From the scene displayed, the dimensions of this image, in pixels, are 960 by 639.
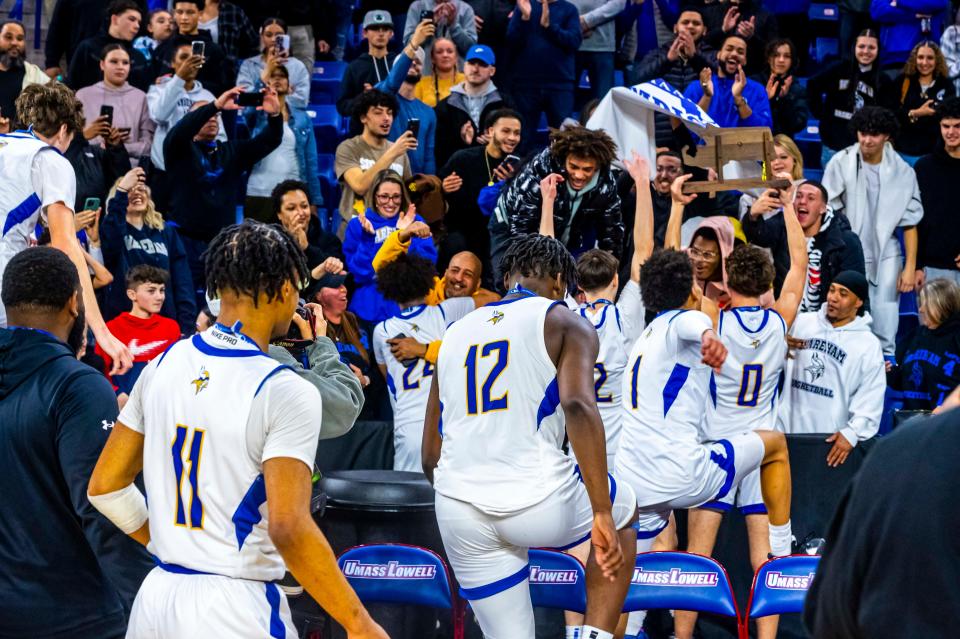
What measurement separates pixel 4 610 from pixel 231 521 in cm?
104

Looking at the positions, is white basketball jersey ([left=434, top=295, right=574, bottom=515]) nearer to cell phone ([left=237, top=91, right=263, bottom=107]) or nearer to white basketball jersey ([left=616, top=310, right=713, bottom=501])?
white basketball jersey ([left=616, top=310, right=713, bottom=501])

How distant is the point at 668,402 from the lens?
616 cm

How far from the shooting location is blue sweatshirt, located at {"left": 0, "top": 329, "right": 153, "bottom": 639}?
12.6 ft

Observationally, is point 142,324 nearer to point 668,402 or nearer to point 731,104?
point 668,402

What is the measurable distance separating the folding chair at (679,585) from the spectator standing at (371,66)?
20.9 feet

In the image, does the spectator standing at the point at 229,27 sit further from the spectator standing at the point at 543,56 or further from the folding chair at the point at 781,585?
the folding chair at the point at 781,585

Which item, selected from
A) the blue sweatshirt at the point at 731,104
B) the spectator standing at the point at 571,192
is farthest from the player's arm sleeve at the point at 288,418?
the blue sweatshirt at the point at 731,104

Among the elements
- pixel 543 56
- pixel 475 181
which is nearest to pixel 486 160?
pixel 475 181

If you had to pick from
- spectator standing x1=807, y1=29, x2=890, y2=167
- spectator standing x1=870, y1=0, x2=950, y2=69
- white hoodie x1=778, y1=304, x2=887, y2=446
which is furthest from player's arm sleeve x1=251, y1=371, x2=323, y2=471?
spectator standing x1=870, y1=0, x2=950, y2=69

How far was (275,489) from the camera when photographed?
320 cm

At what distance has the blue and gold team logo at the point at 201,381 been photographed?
132 inches

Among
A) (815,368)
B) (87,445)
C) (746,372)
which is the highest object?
(87,445)

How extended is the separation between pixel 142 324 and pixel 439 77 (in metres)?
4.40

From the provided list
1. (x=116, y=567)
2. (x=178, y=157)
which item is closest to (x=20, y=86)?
(x=178, y=157)
